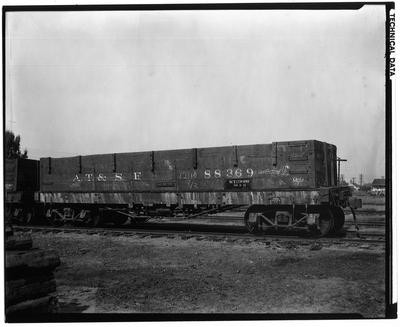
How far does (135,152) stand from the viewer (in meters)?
12.4

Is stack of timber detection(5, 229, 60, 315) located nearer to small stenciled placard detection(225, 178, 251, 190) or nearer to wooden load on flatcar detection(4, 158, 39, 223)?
small stenciled placard detection(225, 178, 251, 190)

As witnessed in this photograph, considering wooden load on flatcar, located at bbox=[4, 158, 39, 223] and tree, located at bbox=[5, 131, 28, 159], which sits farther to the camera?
wooden load on flatcar, located at bbox=[4, 158, 39, 223]

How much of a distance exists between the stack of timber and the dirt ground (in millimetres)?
695

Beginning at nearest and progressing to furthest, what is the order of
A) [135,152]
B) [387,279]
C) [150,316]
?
[150,316]
[387,279]
[135,152]

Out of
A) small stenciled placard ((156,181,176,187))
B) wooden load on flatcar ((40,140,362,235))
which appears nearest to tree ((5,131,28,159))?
wooden load on flatcar ((40,140,362,235))

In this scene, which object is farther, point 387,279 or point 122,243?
point 122,243

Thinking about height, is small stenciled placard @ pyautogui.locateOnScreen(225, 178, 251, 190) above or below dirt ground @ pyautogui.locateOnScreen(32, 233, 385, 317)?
above

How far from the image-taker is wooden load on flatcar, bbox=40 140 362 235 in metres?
10.3

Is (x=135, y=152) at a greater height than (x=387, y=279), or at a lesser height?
greater

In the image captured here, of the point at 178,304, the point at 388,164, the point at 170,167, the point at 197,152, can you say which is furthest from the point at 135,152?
the point at 388,164

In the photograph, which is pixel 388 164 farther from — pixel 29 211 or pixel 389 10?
pixel 29 211

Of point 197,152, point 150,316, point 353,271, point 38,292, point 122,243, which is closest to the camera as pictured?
point 38,292

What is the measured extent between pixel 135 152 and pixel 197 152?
231 centimetres

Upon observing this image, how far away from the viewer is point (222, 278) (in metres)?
6.37
